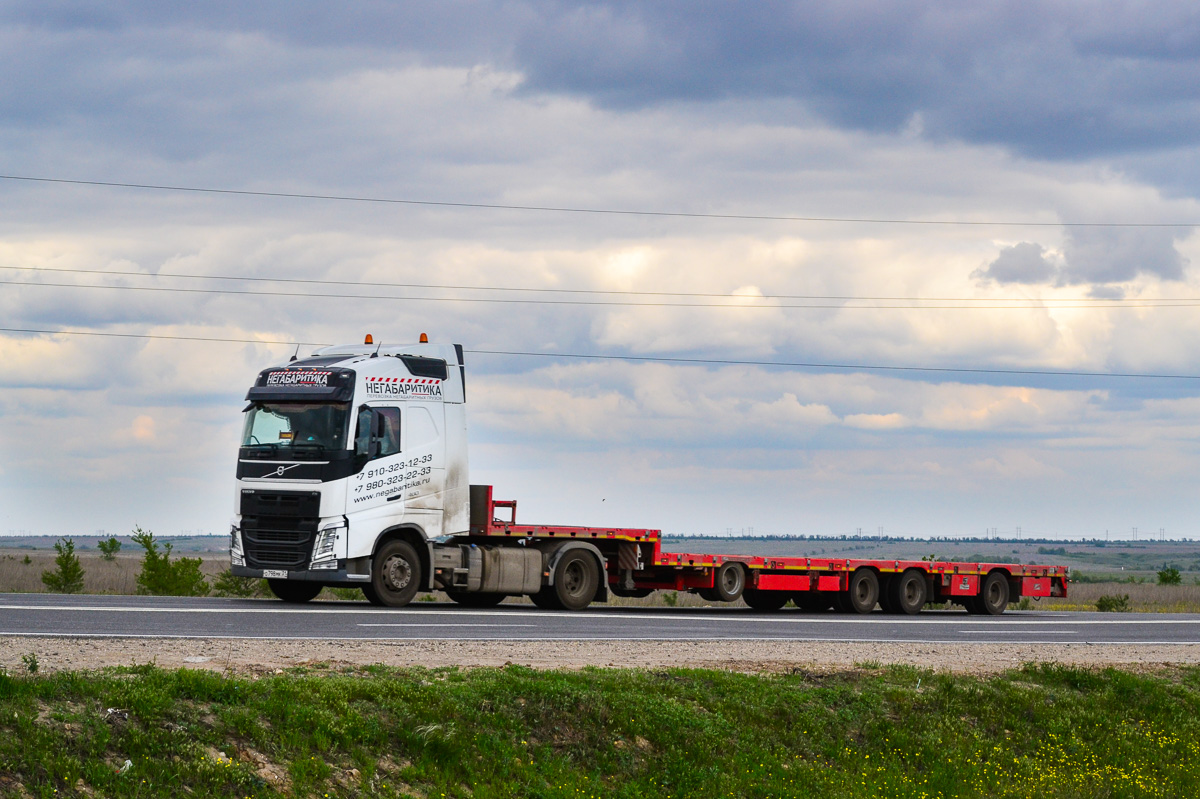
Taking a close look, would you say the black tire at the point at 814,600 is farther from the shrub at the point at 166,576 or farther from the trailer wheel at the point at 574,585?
the shrub at the point at 166,576

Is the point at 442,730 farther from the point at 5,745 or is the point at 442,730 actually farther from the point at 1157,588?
the point at 1157,588

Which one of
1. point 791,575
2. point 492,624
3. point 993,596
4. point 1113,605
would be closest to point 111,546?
point 791,575

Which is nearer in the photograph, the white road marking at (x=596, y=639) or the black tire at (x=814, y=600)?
the white road marking at (x=596, y=639)

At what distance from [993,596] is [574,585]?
11111 millimetres

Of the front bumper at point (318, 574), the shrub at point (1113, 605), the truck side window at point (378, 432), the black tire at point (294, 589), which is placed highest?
the truck side window at point (378, 432)

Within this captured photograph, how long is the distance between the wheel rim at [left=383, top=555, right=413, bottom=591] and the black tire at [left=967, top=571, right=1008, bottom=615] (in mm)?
14146

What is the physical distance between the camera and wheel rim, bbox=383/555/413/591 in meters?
20.4

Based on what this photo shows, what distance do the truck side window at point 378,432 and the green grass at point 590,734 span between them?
835cm

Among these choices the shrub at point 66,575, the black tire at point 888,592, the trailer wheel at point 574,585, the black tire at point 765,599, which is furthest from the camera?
the shrub at point 66,575

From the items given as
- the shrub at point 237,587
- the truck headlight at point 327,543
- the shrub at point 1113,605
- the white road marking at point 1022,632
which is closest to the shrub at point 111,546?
the shrub at point 237,587

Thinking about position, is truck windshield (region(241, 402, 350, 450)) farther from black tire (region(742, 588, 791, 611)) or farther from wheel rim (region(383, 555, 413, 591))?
black tire (region(742, 588, 791, 611))

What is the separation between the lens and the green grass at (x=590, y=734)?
8664 millimetres

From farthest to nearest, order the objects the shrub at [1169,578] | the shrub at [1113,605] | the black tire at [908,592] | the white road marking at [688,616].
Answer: the shrub at [1169,578] → the shrub at [1113,605] → the black tire at [908,592] → the white road marking at [688,616]

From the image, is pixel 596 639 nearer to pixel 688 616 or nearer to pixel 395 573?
pixel 395 573
